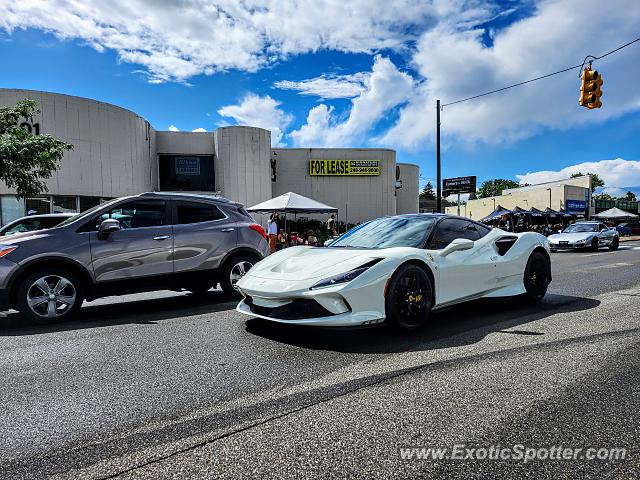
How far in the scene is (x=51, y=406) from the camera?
277 cm

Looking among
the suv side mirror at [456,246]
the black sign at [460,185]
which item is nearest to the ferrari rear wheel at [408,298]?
Answer: the suv side mirror at [456,246]

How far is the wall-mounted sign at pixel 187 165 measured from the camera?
27922 mm

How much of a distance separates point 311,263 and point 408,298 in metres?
1.03

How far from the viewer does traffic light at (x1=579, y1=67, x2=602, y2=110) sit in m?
12.3

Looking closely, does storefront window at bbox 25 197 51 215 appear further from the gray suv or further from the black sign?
the black sign

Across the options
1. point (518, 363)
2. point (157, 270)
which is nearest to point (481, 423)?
point (518, 363)

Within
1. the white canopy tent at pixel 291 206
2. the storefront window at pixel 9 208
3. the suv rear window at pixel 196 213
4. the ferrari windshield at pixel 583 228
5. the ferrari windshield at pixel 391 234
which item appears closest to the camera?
the ferrari windshield at pixel 391 234

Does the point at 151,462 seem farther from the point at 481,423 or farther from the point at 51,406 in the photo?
the point at 481,423

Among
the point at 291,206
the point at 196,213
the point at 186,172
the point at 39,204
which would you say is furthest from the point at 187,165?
the point at 196,213

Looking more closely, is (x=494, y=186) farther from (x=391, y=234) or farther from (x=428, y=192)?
(x=391, y=234)

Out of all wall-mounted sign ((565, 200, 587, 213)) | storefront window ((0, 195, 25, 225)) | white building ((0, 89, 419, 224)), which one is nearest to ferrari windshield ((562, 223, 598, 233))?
white building ((0, 89, 419, 224))

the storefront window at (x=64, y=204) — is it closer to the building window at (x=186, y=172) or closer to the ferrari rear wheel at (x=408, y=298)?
the building window at (x=186, y=172)

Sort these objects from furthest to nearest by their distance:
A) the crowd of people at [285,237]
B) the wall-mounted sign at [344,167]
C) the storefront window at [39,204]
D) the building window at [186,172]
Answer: the wall-mounted sign at [344,167] < the building window at [186,172] < the storefront window at [39,204] < the crowd of people at [285,237]

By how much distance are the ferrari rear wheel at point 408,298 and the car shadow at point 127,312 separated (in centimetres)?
273
